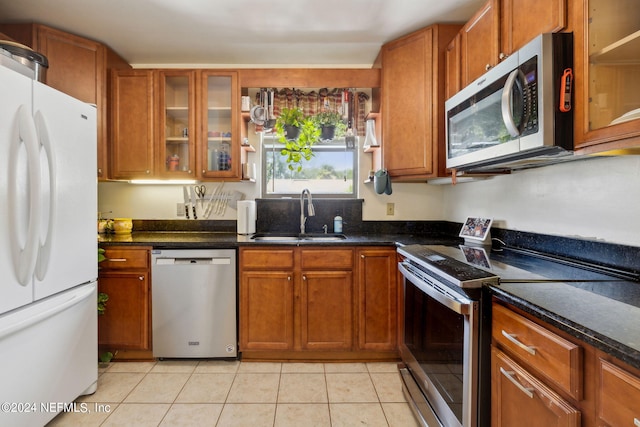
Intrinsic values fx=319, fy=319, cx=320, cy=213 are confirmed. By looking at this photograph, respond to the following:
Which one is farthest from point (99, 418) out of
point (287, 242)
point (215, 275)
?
point (287, 242)

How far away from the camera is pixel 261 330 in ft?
7.50

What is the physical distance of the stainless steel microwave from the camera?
46.9 inches

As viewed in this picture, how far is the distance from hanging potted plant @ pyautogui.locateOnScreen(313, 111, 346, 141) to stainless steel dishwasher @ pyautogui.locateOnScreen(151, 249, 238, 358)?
1257 mm

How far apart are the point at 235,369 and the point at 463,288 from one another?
173 centimetres

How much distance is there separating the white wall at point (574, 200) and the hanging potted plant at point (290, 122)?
148cm

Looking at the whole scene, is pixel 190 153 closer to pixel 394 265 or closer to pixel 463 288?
pixel 394 265

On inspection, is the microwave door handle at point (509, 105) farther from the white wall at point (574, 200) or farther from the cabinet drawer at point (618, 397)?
the cabinet drawer at point (618, 397)

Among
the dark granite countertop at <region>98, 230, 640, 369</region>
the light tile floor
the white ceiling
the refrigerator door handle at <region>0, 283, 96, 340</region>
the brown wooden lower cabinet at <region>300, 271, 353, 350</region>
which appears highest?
the white ceiling

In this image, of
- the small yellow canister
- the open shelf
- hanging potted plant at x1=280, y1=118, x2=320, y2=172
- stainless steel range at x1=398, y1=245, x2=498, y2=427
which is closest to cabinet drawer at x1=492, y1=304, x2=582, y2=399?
stainless steel range at x1=398, y1=245, x2=498, y2=427

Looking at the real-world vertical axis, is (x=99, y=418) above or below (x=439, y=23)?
below

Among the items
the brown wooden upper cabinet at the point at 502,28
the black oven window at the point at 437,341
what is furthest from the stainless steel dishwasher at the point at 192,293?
the brown wooden upper cabinet at the point at 502,28

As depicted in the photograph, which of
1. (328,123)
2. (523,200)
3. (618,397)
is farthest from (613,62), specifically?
(328,123)

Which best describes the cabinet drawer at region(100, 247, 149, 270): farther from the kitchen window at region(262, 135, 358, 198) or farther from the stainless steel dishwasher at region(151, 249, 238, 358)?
the kitchen window at region(262, 135, 358, 198)

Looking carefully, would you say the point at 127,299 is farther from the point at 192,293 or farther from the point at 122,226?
the point at 122,226
